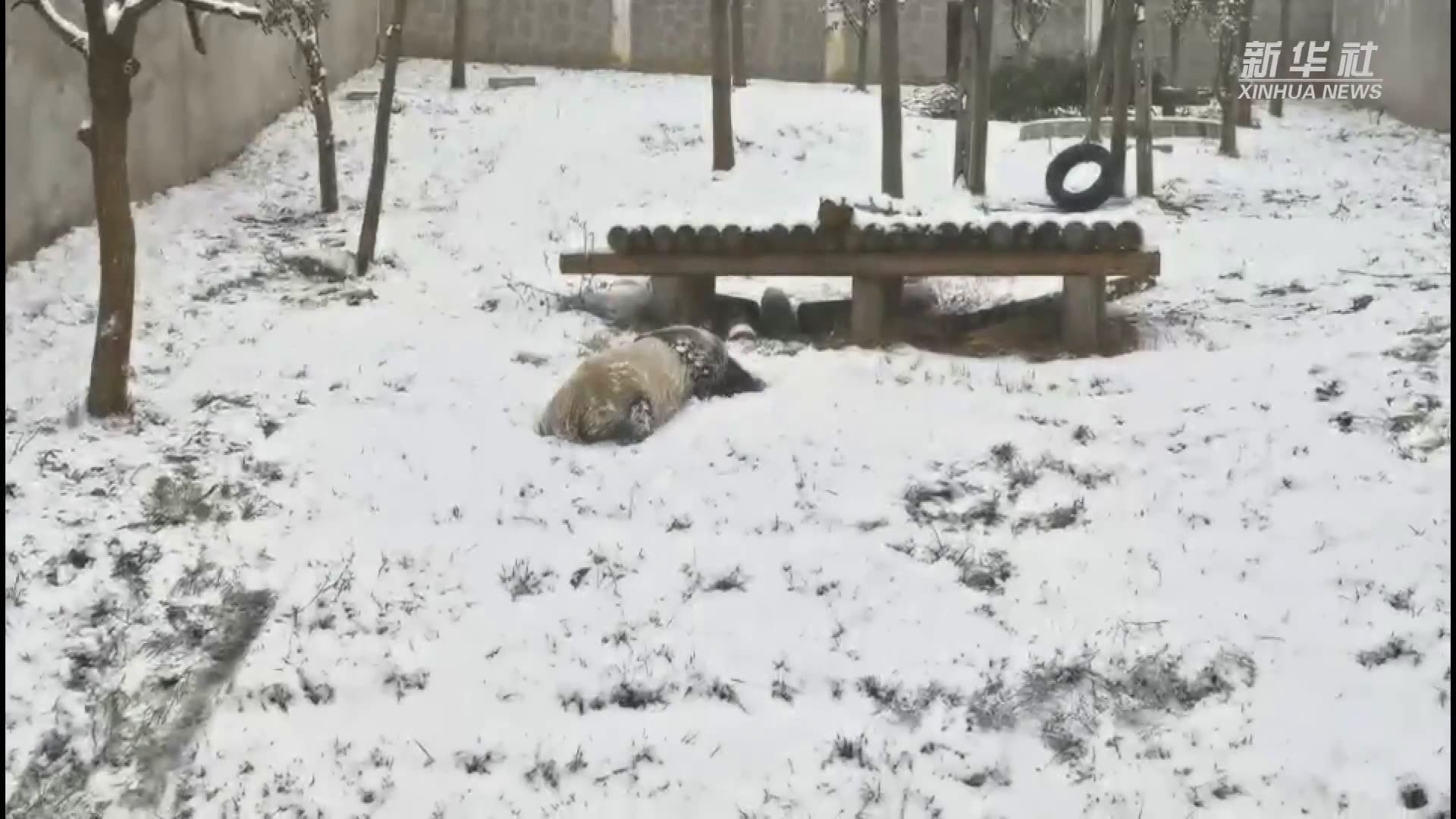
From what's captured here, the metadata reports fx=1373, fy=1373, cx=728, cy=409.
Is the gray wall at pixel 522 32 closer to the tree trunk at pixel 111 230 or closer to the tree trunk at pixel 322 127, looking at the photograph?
the tree trunk at pixel 322 127

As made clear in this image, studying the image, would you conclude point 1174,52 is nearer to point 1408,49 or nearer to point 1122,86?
point 1408,49

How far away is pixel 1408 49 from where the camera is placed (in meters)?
19.6

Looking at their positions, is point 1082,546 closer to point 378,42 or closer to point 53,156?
point 53,156

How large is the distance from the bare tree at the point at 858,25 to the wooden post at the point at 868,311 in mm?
10052

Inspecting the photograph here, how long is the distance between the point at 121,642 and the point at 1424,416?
19.6ft

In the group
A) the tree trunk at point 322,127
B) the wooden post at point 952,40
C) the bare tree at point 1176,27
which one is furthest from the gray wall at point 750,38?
the tree trunk at point 322,127

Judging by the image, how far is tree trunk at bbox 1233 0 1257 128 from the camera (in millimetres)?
16938

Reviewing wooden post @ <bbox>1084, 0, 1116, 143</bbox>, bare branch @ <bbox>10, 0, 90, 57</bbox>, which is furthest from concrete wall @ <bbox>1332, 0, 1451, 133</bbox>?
bare branch @ <bbox>10, 0, 90, 57</bbox>

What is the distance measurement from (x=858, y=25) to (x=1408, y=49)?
7.96 m

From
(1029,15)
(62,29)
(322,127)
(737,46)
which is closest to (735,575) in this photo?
(62,29)

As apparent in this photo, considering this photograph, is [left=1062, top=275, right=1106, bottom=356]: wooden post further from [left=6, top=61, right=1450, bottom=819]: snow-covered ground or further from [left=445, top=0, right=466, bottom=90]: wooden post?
[left=445, top=0, right=466, bottom=90]: wooden post

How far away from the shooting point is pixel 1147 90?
14.7 meters

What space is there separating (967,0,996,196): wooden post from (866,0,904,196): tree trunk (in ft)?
2.82

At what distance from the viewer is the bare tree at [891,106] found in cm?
1370
